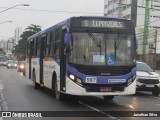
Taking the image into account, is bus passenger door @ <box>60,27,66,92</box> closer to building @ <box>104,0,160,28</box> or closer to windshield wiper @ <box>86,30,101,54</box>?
windshield wiper @ <box>86,30,101,54</box>

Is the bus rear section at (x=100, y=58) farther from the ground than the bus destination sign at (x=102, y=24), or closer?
closer

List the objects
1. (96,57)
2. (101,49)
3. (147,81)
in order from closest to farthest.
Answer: (96,57) → (101,49) → (147,81)

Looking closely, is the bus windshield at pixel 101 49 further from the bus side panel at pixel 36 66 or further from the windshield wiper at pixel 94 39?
the bus side panel at pixel 36 66

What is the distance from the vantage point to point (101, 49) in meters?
14.4

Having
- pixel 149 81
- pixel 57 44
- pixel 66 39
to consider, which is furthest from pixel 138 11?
pixel 66 39

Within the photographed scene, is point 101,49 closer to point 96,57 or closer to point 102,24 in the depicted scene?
point 96,57

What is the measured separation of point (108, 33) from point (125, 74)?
4.98 feet

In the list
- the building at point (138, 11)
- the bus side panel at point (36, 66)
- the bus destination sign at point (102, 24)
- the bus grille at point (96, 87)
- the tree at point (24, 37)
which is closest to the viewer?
the bus grille at point (96, 87)

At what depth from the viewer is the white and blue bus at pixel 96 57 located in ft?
46.5

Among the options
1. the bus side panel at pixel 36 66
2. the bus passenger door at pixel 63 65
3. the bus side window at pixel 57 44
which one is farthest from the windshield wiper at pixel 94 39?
the bus side panel at pixel 36 66

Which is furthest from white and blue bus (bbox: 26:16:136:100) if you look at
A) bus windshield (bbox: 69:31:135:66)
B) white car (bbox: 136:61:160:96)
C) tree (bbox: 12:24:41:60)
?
tree (bbox: 12:24:41:60)

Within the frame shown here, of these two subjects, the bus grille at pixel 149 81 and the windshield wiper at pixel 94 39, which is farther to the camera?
the bus grille at pixel 149 81

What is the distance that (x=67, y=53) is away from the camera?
14.4 metres

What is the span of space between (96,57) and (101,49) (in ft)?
1.10
